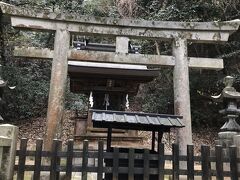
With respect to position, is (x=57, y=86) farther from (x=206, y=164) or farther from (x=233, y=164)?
(x=233, y=164)

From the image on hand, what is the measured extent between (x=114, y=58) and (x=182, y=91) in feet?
6.14

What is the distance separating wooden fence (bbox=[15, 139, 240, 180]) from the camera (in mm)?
4613

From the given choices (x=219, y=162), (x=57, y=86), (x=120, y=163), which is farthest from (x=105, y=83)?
(x=219, y=162)

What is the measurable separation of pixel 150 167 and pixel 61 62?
11.6ft

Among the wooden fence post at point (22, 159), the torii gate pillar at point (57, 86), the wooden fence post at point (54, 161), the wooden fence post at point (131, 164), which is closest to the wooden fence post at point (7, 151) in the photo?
the wooden fence post at point (22, 159)

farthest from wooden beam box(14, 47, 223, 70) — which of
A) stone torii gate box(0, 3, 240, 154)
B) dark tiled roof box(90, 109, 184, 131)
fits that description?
dark tiled roof box(90, 109, 184, 131)

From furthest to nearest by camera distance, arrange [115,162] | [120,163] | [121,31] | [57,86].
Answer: [121,31], [57,86], [120,163], [115,162]

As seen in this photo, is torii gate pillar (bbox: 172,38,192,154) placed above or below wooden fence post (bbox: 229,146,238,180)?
above

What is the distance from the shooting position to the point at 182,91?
7.26 meters

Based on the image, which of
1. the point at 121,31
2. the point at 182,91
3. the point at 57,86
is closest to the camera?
the point at 57,86

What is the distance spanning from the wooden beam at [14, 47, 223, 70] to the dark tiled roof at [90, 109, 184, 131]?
248cm

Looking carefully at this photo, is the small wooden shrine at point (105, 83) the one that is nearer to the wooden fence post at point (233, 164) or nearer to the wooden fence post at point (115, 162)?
the wooden fence post at point (115, 162)

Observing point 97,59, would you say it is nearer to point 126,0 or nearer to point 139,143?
point 139,143

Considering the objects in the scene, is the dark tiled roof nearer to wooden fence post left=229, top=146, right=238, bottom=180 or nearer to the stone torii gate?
wooden fence post left=229, top=146, right=238, bottom=180
